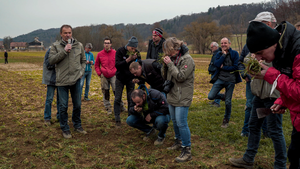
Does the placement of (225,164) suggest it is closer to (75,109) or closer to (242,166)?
(242,166)

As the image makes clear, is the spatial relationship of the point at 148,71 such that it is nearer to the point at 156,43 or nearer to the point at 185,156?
the point at 156,43

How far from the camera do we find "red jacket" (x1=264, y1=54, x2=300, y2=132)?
2.20m

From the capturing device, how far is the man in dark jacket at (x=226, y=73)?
586 cm

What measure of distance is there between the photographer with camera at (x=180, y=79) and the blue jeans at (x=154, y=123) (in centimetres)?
64

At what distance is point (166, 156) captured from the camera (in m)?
4.35

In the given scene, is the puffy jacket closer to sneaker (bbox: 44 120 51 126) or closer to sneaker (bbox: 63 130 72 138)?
sneaker (bbox: 63 130 72 138)

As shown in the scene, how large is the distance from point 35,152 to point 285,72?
4574mm

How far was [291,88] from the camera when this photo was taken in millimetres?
2205

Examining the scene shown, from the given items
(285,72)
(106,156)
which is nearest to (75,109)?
(106,156)

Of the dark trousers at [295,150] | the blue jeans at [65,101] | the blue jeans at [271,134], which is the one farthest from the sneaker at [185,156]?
the blue jeans at [65,101]

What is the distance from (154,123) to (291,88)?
3138 millimetres

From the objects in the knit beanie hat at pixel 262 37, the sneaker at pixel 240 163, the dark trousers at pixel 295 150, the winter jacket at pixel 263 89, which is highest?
the knit beanie hat at pixel 262 37

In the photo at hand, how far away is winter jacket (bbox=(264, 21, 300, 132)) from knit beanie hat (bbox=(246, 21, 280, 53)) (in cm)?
8

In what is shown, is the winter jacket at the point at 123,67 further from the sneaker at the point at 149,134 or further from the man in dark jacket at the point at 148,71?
the sneaker at the point at 149,134
